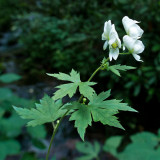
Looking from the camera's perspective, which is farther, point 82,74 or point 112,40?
point 82,74

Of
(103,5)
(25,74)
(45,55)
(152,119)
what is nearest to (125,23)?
(152,119)

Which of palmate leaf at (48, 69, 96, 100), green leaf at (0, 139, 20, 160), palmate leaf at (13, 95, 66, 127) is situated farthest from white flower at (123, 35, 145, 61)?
green leaf at (0, 139, 20, 160)

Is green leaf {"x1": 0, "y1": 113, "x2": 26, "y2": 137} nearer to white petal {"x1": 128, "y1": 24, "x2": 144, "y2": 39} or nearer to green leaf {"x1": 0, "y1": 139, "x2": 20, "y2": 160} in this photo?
green leaf {"x1": 0, "y1": 139, "x2": 20, "y2": 160}

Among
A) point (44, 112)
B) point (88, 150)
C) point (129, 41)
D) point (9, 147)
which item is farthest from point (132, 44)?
point (88, 150)

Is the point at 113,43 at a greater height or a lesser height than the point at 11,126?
greater

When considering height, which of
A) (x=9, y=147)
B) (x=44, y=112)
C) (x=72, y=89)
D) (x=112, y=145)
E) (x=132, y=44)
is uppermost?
(x=132, y=44)

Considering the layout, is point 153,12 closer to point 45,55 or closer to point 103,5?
point 103,5

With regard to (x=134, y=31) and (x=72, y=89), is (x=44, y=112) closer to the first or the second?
(x=72, y=89)

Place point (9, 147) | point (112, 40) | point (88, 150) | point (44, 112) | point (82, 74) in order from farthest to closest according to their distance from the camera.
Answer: point (82, 74), point (88, 150), point (9, 147), point (44, 112), point (112, 40)
